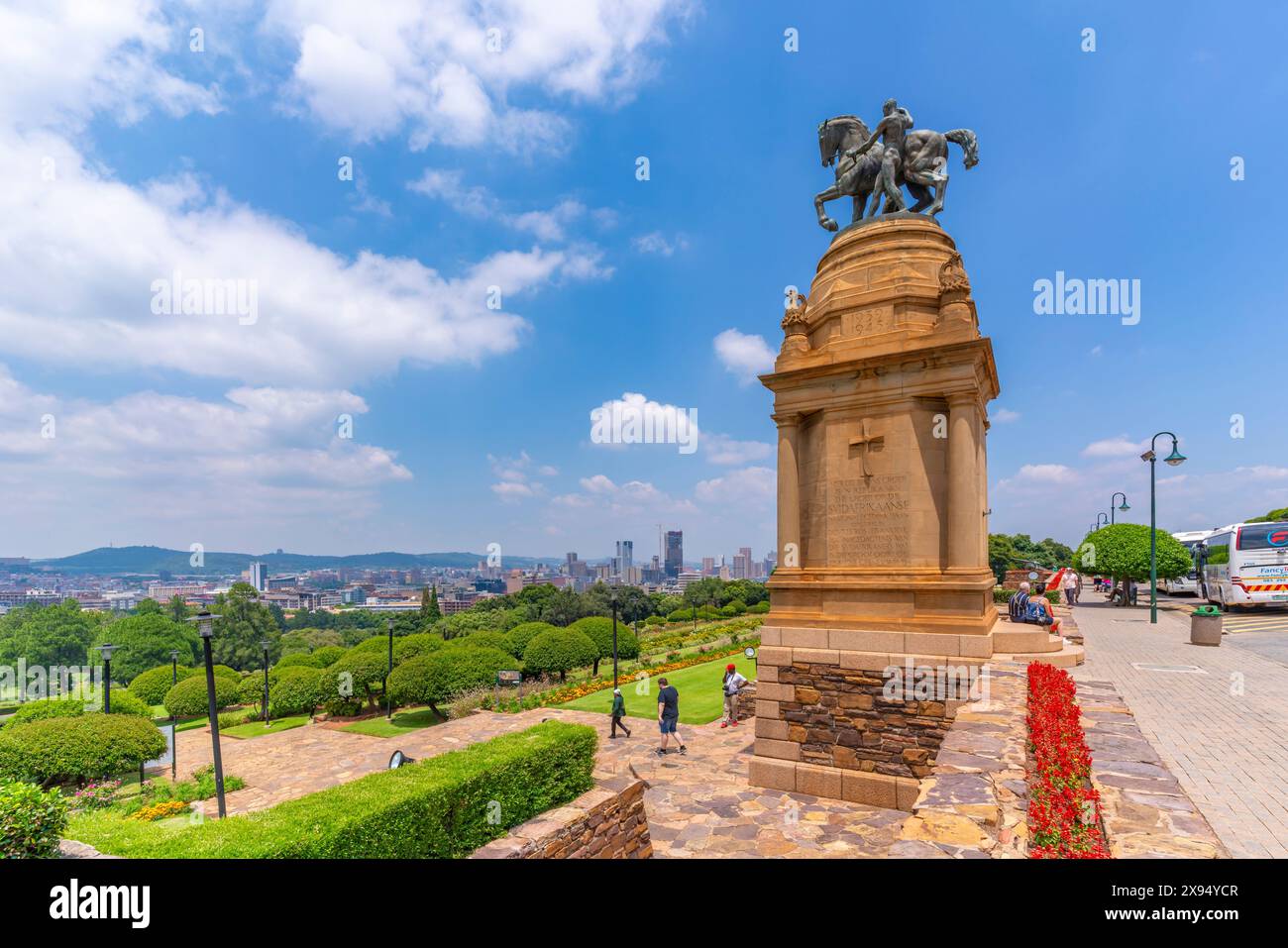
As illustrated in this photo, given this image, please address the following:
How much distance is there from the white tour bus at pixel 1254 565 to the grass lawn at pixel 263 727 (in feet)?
138

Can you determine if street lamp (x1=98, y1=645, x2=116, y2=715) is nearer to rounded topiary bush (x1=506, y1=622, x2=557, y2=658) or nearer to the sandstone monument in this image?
rounded topiary bush (x1=506, y1=622, x2=557, y2=658)

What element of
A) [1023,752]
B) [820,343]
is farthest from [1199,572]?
[1023,752]

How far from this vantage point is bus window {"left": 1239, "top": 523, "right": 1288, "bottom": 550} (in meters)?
24.7

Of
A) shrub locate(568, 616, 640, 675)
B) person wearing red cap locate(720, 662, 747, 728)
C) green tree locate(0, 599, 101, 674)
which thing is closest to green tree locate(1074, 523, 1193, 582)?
shrub locate(568, 616, 640, 675)

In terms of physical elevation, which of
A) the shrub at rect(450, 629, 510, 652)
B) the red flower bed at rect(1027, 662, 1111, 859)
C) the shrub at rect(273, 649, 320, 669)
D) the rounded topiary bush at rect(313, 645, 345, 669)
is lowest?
the shrub at rect(273, 649, 320, 669)

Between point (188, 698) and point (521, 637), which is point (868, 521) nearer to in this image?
point (521, 637)

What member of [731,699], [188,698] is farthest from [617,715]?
[188,698]

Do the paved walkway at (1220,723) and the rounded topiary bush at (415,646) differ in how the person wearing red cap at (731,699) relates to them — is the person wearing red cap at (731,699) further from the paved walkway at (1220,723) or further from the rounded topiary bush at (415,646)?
the rounded topiary bush at (415,646)

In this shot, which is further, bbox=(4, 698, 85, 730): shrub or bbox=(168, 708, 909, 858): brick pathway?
bbox=(4, 698, 85, 730): shrub

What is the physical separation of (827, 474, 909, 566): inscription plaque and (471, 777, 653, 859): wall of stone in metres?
5.53

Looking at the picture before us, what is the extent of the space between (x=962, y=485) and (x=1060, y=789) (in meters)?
5.98
